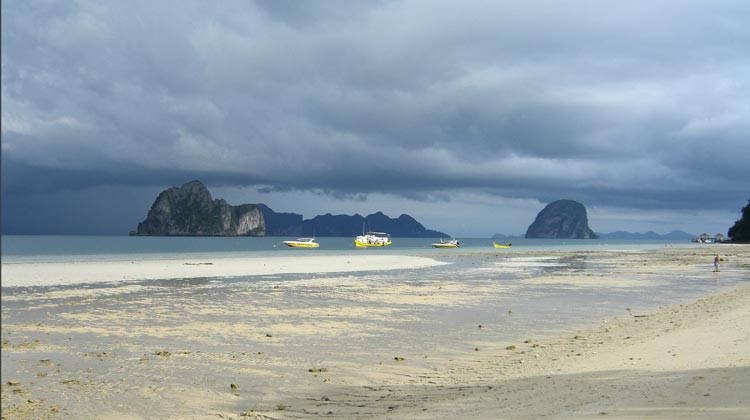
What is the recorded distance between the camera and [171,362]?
51.5 feet

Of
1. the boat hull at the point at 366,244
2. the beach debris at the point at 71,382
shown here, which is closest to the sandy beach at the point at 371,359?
the beach debris at the point at 71,382

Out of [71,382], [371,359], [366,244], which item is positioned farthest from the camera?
[366,244]

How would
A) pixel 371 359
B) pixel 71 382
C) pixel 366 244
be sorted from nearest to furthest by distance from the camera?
1. pixel 71 382
2. pixel 371 359
3. pixel 366 244

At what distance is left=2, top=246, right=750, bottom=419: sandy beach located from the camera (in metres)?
11.0

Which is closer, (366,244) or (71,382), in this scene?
(71,382)

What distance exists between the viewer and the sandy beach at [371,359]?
433 inches

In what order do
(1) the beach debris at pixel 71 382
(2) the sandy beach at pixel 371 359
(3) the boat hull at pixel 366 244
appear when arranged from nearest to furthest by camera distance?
1. (2) the sandy beach at pixel 371 359
2. (1) the beach debris at pixel 71 382
3. (3) the boat hull at pixel 366 244

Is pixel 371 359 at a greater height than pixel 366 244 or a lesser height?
lesser

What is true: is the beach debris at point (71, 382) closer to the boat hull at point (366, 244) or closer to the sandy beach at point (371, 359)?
the sandy beach at point (371, 359)

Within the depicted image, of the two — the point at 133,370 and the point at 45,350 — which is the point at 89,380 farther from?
A: the point at 45,350

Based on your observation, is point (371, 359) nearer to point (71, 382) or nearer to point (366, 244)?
point (71, 382)

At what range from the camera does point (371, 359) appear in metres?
16.0

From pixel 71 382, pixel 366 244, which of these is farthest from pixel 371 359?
pixel 366 244

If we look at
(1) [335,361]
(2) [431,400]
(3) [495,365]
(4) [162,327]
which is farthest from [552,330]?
(4) [162,327]
